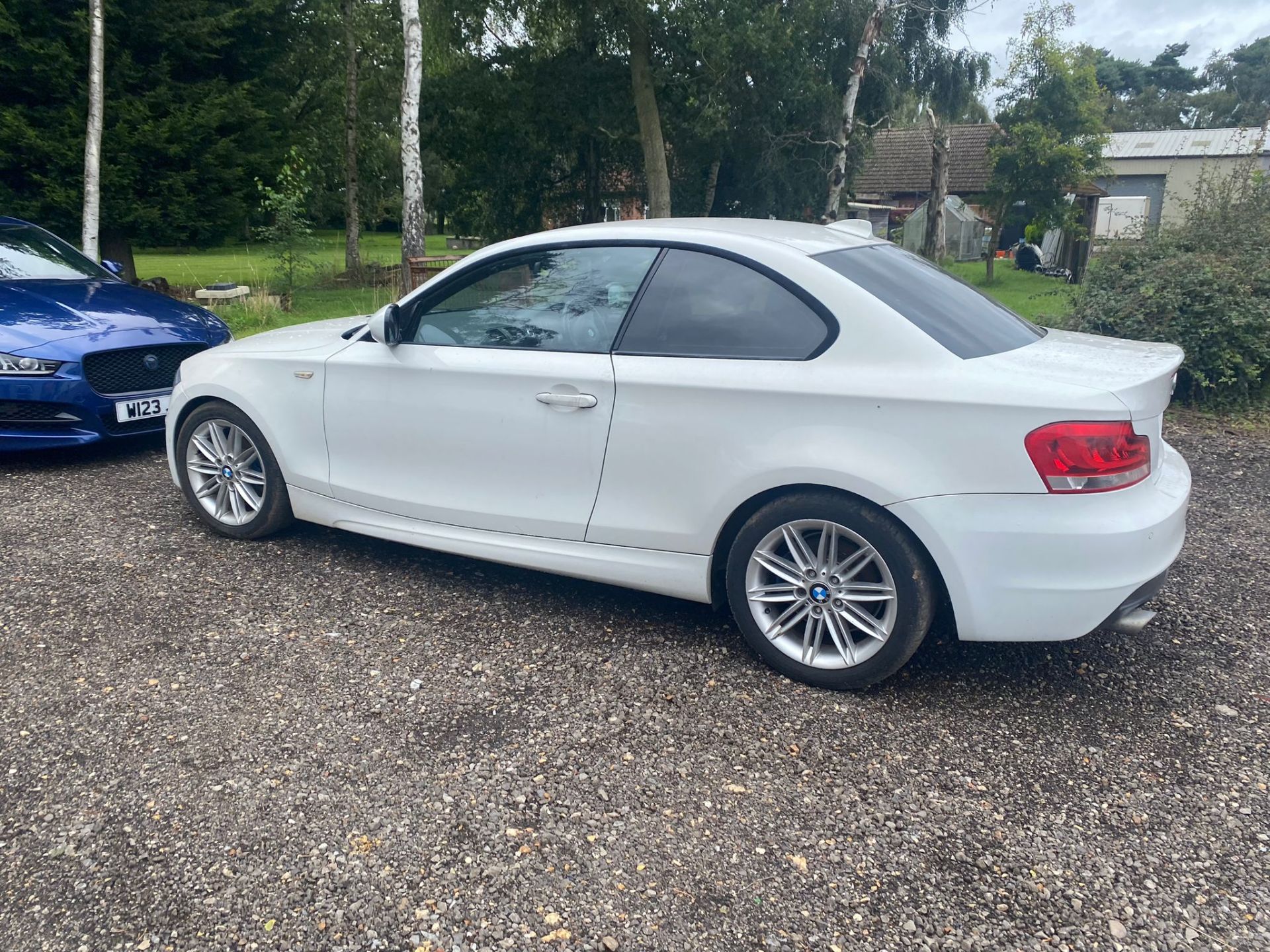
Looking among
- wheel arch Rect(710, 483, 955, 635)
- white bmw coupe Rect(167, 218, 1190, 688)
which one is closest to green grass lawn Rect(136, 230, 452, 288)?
white bmw coupe Rect(167, 218, 1190, 688)

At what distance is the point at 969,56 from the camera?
25.2 metres

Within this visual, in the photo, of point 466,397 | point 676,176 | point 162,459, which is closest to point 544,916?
point 466,397

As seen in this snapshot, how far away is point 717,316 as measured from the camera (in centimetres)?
371

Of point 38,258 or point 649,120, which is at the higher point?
point 649,120

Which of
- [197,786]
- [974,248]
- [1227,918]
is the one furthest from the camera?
[974,248]

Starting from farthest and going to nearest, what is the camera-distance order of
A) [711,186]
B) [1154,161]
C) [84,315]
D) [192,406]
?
[1154,161] < [711,186] < [84,315] < [192,406]

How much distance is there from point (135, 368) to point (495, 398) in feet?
11.7

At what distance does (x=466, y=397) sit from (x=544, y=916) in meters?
2.27

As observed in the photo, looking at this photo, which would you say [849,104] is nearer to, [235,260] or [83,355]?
[235,260]

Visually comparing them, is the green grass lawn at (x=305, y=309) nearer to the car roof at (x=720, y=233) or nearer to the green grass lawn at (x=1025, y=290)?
the car roof at (x=720, y=233)

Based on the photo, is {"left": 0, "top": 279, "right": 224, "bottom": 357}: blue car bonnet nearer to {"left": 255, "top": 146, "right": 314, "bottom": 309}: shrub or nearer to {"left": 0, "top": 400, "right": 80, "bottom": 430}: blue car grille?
{"left": 0, "top": 400, "right": 80, "bottom": 430}: blue car grille

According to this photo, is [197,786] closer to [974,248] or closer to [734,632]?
[734,632]

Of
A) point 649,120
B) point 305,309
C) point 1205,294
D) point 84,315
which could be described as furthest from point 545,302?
point 649,120

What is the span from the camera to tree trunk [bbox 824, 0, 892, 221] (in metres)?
21.3
